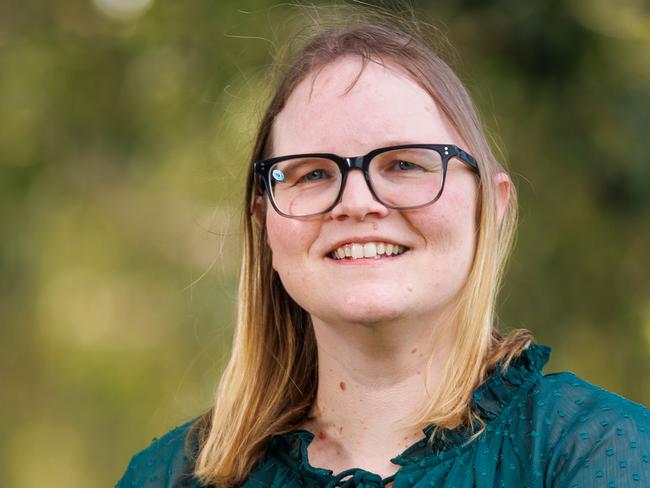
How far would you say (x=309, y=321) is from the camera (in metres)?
2.72

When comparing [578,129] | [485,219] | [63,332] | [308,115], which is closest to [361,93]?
[308,115]

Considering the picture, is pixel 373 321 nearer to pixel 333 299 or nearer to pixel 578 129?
pixel 333 299

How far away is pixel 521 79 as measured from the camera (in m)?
4.38

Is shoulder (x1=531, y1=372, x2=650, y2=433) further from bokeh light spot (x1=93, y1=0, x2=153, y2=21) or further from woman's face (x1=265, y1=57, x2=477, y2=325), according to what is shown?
bokeh light spot (x1=93, y1=0, x2=153, y2=21)

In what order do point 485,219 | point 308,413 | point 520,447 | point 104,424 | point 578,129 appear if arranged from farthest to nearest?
point 104,424 < point 578,129 < point 308,413 < point 485,219 < point 520,447

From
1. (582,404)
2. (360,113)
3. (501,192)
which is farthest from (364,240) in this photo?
(582,404)

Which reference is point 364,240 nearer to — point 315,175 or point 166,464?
point 315,175

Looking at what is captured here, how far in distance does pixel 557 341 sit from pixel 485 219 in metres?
2.08

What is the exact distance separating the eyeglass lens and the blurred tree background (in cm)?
167

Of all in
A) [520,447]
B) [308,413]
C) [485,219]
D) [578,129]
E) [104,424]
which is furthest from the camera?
[104,424]

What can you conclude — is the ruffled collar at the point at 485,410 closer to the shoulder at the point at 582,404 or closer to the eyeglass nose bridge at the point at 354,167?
the shoulder at the point at 582,404

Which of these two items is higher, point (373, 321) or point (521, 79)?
point (521, 79)

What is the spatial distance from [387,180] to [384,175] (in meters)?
0.01

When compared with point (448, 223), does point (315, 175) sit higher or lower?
higher
